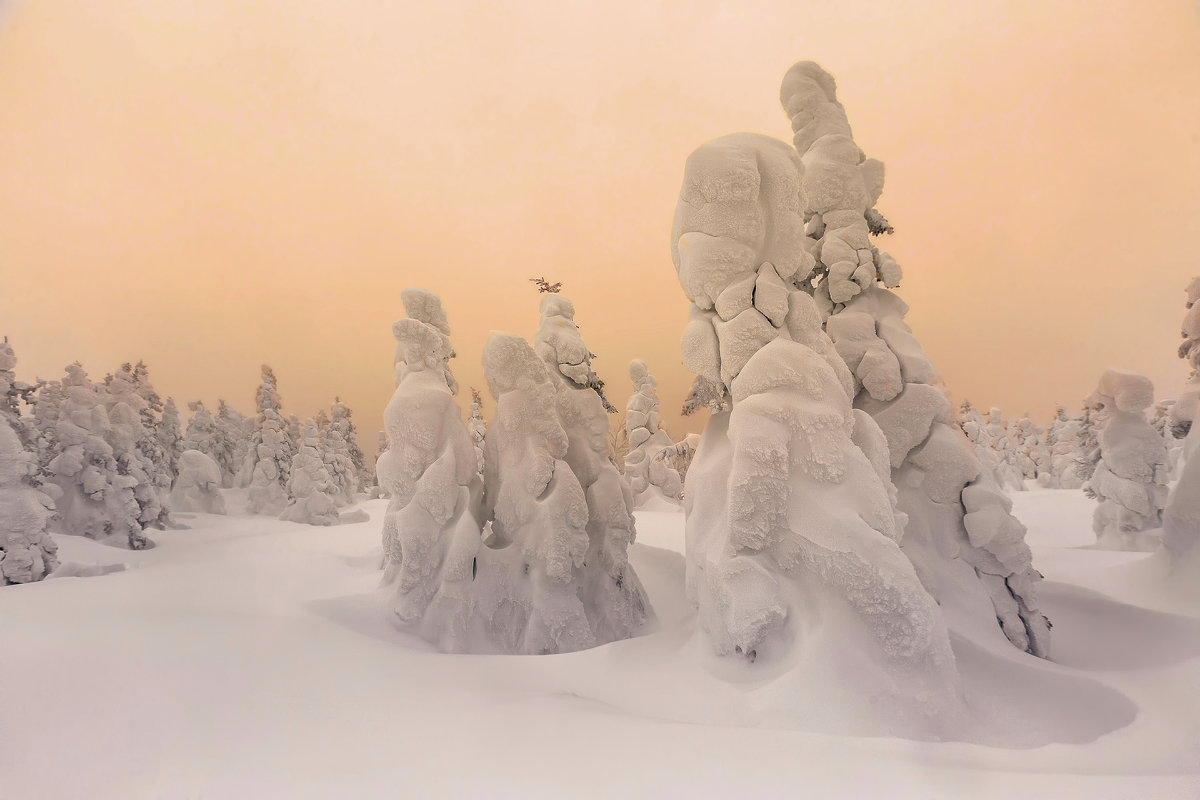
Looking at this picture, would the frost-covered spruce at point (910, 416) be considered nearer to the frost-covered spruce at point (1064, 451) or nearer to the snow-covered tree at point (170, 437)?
the frost-covered spruce at point (1064, 451)

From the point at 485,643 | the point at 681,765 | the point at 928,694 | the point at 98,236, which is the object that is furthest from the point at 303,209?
the point at 928,694

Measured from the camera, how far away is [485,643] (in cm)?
514

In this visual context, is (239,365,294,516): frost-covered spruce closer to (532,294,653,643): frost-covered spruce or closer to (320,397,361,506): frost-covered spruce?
(320,397,361,506): frost-covered spruce

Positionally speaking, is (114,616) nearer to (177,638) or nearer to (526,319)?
(177,638)

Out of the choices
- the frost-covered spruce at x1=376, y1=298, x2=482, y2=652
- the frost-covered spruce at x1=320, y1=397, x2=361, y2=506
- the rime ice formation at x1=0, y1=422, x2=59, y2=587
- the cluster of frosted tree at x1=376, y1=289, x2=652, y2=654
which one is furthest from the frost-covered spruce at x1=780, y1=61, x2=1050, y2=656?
the frost-covered spruce at x1=320, y1=397, x2=361, y2=506

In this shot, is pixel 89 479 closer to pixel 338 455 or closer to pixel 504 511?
pixel 338 455

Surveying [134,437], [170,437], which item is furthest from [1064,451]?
[170,437]

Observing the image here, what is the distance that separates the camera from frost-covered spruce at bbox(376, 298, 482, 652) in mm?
5086

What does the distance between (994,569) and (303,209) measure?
26.0ft

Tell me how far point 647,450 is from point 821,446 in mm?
13184

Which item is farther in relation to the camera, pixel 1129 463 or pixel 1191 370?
pixel 1129 463

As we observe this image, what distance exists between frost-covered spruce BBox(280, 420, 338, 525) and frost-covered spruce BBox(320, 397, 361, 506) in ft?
7.16

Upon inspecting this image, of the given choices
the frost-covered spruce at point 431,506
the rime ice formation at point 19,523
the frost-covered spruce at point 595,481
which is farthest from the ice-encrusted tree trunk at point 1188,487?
the rime ice formation at point 19,523

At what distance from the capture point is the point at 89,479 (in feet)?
32.9
